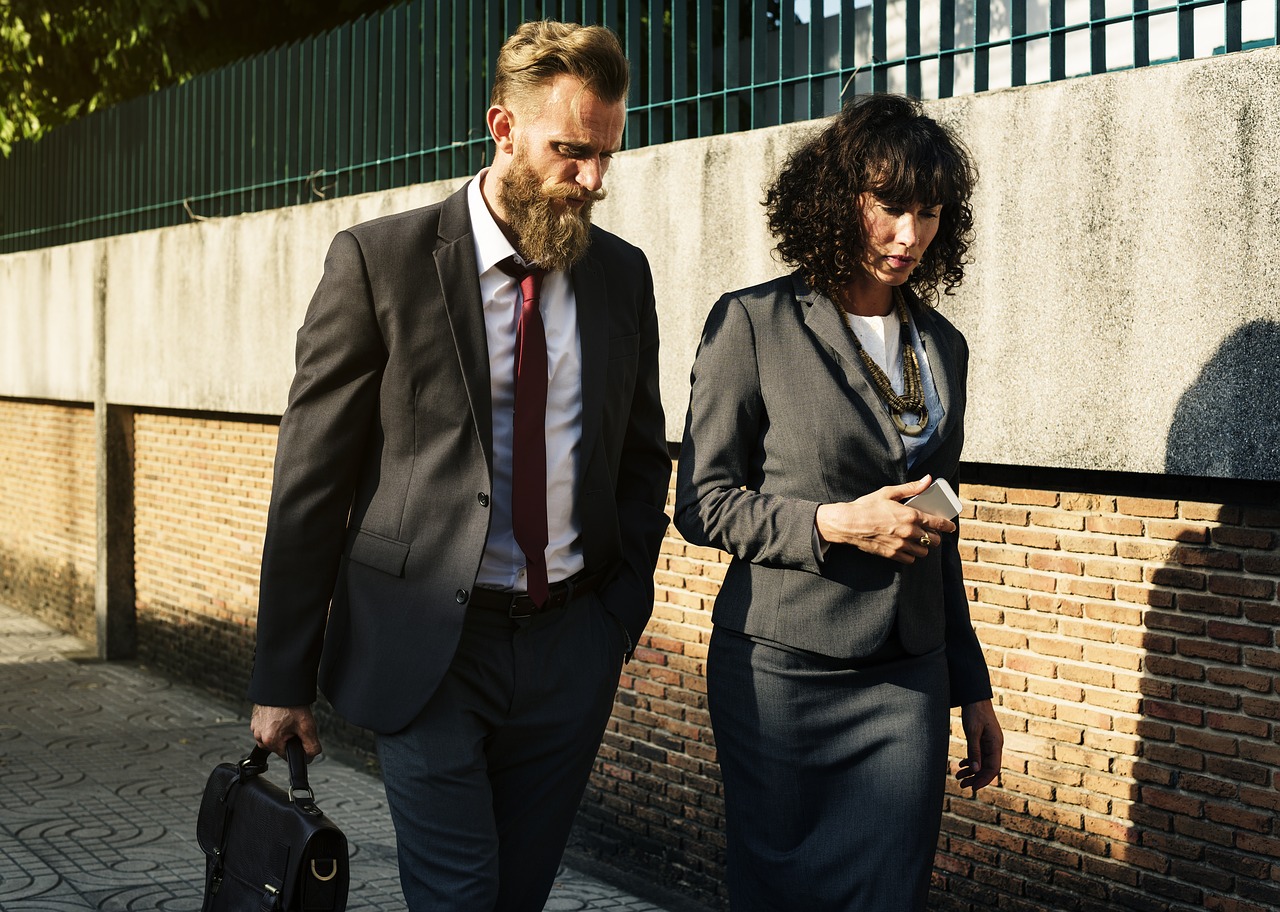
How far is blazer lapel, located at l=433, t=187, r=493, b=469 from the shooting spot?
9.62 feet

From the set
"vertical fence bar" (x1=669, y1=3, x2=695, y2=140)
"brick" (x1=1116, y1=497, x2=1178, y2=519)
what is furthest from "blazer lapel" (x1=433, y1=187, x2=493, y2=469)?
"vertical fence bar" (x1=669, y1=3, x2=695, y2=140)

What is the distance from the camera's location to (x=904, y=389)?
3223 mm

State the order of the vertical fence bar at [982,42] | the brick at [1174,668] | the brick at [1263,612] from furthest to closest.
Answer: the vertical fence bar at [982,42] → the brick at [1174,668] → the brick at [1263,612]

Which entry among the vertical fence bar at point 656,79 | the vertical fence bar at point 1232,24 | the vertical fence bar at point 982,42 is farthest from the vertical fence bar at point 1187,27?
the vertical fence bar at point 656,79

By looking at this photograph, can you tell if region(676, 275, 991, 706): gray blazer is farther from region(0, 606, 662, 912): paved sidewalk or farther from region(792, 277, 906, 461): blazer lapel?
region(0, 606, 662, 912): paved sidewalk

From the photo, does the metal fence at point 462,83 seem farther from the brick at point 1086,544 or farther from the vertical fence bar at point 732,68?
the brick at point 1086,544

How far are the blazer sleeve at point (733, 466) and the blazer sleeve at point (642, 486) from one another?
0.47 feet

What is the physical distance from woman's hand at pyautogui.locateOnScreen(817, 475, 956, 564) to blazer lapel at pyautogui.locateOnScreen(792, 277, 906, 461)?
0.16 meters

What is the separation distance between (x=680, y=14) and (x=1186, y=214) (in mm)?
2652

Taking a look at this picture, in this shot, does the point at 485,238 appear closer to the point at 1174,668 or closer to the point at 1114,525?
the point at 1114,525

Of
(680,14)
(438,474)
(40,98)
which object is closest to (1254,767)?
(438,474)

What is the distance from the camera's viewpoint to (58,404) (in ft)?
40.0

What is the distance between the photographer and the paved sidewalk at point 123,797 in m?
5.64

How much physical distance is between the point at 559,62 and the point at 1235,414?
2122 mm
